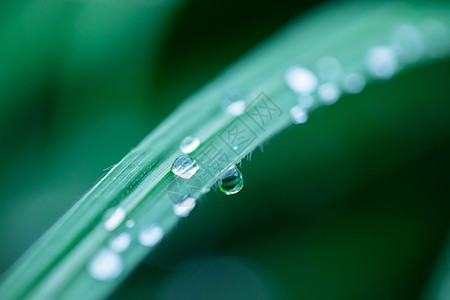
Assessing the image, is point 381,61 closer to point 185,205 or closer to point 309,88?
point 309,88

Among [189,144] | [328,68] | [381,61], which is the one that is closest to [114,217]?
[189,144]

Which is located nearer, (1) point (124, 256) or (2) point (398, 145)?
(1) point (124, 256)

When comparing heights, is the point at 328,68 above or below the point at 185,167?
above

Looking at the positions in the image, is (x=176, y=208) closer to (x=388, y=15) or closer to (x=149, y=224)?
(x=149, y=224)

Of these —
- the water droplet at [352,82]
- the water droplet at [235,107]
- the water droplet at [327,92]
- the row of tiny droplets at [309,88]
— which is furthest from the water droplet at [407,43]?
the water droplet at [235,107]

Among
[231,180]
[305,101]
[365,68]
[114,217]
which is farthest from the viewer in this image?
[365,68]

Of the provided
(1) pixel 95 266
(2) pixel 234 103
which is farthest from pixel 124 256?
(2) pixel 234 103

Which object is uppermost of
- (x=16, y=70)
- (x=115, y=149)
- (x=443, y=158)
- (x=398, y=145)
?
(x=16, y=70)
